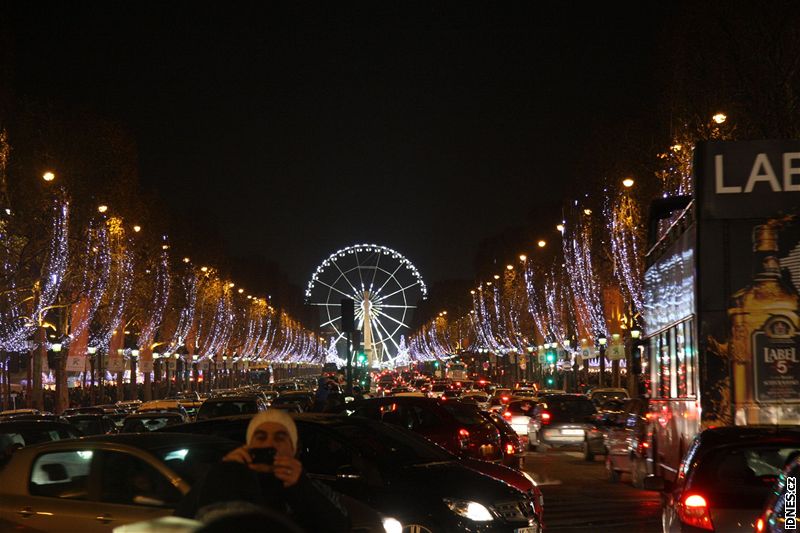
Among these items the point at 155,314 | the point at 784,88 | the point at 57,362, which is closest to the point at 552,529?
the point at 784,88

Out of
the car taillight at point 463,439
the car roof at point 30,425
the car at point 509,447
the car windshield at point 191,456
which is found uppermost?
the car windshield at point 191,456

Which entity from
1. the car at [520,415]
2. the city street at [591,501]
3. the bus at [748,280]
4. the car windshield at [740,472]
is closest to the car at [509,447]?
the city street at [591,501]

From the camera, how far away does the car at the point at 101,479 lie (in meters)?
9.63

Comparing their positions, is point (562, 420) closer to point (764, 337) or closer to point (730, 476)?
point (764, 337)

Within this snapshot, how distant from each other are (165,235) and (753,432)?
2879 inches

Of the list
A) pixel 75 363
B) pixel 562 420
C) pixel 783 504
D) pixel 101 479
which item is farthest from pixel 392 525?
pixel 75 363

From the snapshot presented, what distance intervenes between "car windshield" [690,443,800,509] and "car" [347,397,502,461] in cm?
Result: 1125

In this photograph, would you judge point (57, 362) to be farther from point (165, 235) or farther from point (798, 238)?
point (798, 238)

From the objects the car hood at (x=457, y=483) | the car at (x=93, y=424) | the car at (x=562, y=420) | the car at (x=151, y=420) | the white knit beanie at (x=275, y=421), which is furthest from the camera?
the car at (x=562, y=420)

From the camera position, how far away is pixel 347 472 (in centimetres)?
1334

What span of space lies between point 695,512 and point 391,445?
5.27 m

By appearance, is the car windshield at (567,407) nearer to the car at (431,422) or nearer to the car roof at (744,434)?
the car at (431,422)

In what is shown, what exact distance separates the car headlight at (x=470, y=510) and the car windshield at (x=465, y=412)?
11.4 m

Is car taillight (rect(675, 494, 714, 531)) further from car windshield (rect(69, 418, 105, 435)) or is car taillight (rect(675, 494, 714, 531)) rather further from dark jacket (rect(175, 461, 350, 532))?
car windshield (rect(69, 418, 105, 435))
